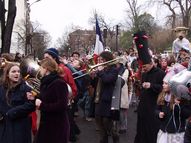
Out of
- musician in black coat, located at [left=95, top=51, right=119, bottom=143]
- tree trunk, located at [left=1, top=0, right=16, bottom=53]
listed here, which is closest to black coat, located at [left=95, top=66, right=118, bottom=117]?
musician in black coat, located at [left=95, top=51, right=119, bottom=143]

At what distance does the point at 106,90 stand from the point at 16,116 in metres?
2.32

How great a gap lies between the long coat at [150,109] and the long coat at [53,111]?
→ 6.02ft

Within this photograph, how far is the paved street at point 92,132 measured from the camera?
867 centimetres

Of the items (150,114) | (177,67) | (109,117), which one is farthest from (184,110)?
(109,117)

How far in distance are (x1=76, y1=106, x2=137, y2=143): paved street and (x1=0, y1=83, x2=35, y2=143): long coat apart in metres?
3.55

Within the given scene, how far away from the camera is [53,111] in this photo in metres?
5.07

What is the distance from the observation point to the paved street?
341 inches

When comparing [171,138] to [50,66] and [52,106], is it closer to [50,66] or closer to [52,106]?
[52,106]

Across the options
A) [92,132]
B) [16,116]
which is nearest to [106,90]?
[16,116]

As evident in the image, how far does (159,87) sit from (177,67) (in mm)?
2016


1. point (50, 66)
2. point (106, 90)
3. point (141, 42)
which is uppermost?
point (141, 42)

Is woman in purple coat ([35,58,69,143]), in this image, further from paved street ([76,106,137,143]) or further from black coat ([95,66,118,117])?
paved street ([76,106,137,143])

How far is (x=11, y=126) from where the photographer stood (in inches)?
202

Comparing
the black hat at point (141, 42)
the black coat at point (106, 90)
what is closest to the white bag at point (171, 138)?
the black hat at point (141, 42)
